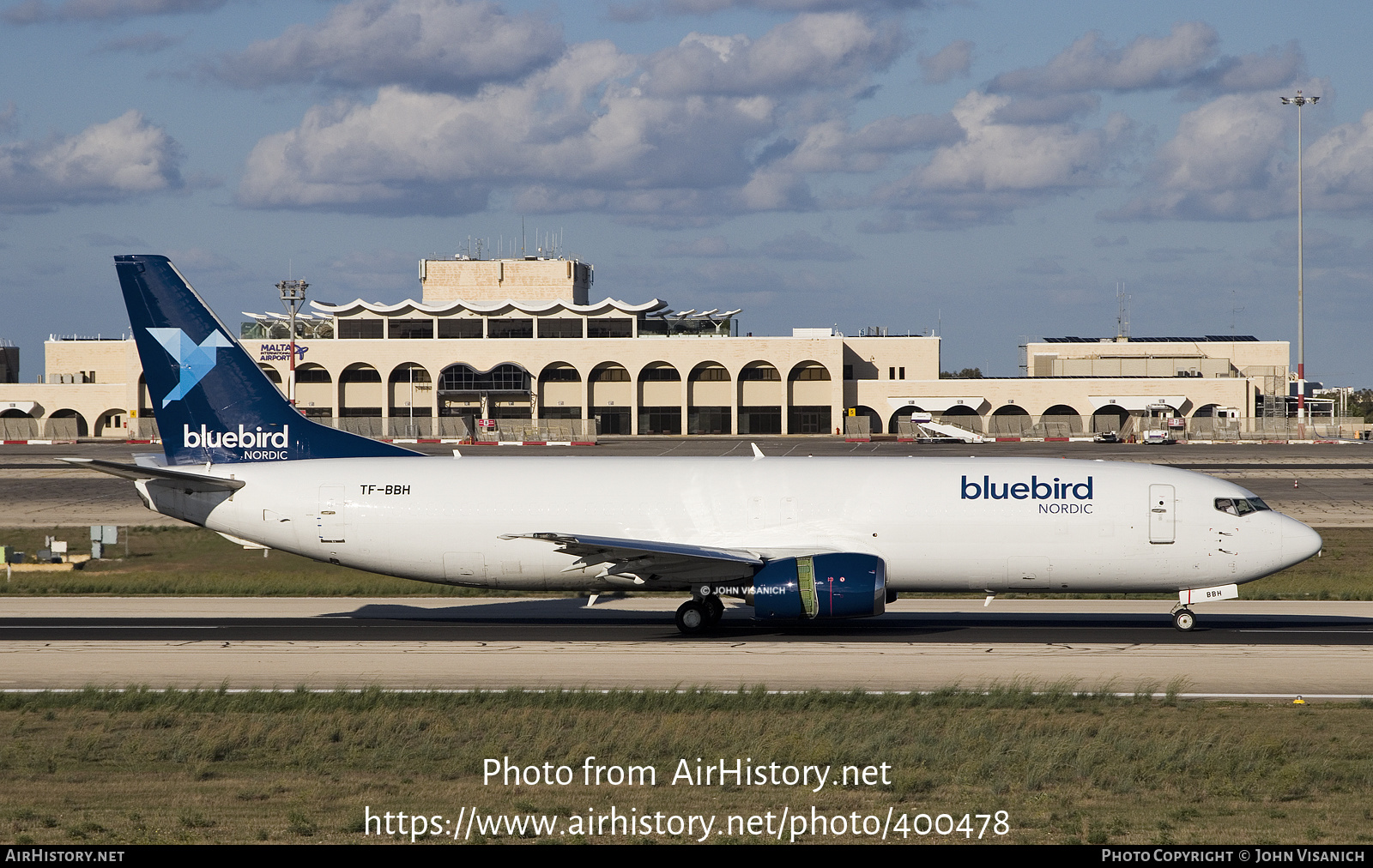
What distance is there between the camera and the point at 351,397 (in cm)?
14500

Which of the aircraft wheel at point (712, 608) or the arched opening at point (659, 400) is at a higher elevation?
the arched opening at point (659, 400)

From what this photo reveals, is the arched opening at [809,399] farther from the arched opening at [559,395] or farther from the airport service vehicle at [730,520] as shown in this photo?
the airport service vehicle at [730,520]

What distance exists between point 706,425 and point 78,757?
12822cm

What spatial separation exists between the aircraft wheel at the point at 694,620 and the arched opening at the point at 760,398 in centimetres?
11541

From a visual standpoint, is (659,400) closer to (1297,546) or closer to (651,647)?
(651,647)

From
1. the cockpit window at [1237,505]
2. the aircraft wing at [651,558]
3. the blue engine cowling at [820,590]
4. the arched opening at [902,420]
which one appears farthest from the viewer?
the arched opening at [902,420]

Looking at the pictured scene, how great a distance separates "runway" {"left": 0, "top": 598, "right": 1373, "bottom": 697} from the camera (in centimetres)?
2405

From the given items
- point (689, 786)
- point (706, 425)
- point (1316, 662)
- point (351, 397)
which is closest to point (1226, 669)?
point (1316, 662)

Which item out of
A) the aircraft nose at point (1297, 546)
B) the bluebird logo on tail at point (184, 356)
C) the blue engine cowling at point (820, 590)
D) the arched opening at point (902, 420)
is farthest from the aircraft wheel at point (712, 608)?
the arched opening at point (902, 420)

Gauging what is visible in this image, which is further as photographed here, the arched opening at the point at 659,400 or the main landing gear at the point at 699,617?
the arched opening at the point at 659,400

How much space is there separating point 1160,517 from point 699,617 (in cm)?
1084

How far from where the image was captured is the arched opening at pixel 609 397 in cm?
14512

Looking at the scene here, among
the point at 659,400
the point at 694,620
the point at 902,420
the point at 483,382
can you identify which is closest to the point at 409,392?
the point at 483,382

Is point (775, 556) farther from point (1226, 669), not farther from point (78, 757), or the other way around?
point (78, 757)
